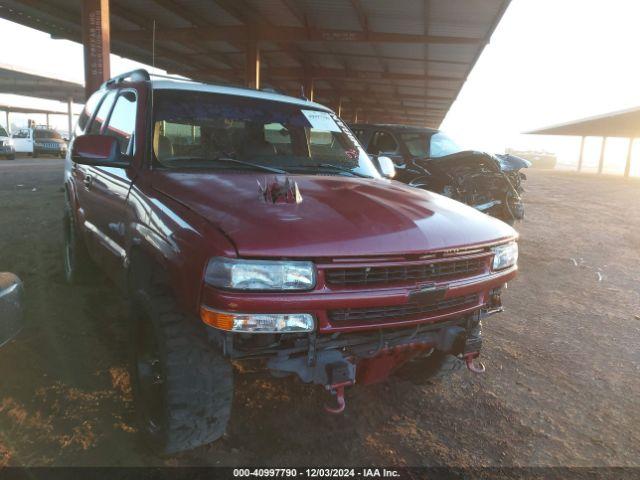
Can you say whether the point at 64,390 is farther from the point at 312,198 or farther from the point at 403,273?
the point at 403,273

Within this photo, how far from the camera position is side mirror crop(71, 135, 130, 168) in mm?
2602

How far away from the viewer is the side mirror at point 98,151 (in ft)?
8.54

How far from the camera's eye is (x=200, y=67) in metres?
19.8

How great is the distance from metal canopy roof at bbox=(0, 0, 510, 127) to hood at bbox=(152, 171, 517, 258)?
8.79 meters

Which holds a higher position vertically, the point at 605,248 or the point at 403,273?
the point at 403,273

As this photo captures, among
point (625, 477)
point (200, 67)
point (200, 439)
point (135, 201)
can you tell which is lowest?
point (625, 477)

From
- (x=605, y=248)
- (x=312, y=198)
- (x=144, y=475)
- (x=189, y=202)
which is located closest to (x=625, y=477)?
(x=312, y=198)

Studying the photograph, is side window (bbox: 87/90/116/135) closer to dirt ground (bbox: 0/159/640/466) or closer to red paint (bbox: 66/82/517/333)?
red paint (bbox: 66/82/517/333)

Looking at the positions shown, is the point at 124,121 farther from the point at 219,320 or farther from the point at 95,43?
the point at 95,43

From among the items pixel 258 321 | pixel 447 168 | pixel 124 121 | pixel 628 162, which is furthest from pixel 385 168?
pixel 628 162

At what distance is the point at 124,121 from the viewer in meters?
3.10

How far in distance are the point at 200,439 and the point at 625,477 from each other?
2.09m

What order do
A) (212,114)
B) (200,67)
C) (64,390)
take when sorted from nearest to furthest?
(64,390) → (212,114) → (200,67)

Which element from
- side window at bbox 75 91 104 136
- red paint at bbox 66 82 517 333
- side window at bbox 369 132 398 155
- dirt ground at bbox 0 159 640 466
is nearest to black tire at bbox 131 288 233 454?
red paint at bbox 66 82 517 333
